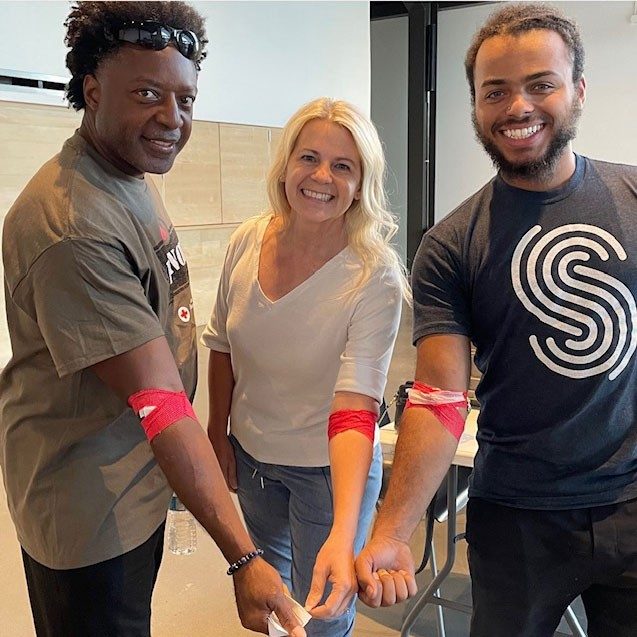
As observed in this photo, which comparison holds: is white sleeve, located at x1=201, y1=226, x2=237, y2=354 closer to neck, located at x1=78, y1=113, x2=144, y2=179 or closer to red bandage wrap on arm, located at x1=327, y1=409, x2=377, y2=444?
red bandage wrap on arm, located at x1=327, y1=409, x2=377, y2=444

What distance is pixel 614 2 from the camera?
6090 mm

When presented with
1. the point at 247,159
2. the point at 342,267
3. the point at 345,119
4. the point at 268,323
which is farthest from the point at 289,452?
the point at 247,159

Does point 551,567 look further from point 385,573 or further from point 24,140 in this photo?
point 24,140

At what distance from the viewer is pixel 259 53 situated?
374 centimetres

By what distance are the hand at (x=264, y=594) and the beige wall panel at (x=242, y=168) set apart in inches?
104

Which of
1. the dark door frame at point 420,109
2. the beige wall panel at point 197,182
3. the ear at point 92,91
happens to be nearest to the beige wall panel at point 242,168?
the beige wall panel at point 197,182

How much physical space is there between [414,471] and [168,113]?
84 centimetres

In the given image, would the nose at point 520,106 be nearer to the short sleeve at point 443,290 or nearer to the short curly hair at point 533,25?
the short curly hair at point 533,25

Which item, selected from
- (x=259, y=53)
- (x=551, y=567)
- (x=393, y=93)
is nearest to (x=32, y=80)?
(x=259, y=53)

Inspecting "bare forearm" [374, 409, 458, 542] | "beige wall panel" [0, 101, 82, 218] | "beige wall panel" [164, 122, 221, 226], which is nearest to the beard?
"bare forearm" [374, 409, 458, 542]

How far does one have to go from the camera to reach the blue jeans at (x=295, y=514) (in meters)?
1.61

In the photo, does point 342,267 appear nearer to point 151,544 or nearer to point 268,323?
point 268,323

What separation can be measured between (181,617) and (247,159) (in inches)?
91.1

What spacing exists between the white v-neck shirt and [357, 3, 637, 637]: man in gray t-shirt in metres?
0.14
